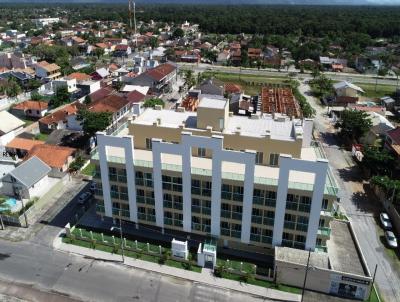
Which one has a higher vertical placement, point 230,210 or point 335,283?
point 230,210

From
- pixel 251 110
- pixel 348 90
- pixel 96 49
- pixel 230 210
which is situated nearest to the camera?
pixel 230 210

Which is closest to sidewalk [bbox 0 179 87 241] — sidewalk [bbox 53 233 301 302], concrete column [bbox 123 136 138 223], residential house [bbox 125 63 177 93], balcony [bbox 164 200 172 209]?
sidewalk [bbox 53 233 301 302]

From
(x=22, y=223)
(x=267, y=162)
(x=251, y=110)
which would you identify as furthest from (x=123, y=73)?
(x=267, y=162)

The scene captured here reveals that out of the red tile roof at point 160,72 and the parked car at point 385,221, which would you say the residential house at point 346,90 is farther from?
the parked car at point 385,221

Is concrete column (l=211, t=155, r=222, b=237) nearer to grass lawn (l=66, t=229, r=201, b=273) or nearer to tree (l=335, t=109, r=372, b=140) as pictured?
grass lawn (l=66, t=229, r=201, b=273)

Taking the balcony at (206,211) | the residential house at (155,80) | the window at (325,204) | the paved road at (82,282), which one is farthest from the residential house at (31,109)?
the window at (325,204)

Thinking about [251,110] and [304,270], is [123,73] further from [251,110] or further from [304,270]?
[304,270]
